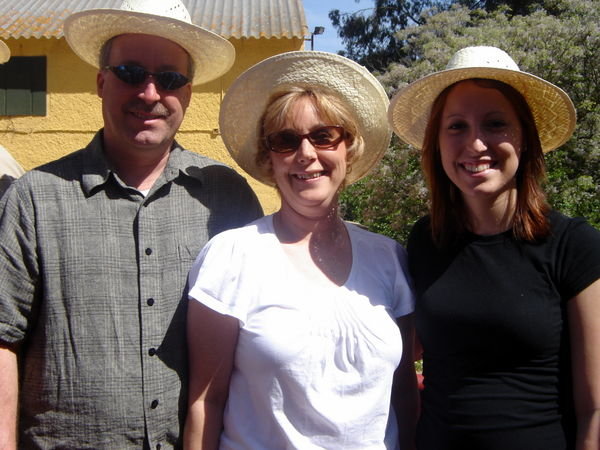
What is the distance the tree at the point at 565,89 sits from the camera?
7.07 metres

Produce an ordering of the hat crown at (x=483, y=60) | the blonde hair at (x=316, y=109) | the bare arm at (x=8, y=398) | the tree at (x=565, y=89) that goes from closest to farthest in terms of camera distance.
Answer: the bare arm at (x=8, y=398) → the hat crown at (x=483, y=60) → the blonde hair at (x=316, y=109) → the tree at (x=565, y=89)

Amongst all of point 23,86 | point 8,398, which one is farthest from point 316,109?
point 23,86

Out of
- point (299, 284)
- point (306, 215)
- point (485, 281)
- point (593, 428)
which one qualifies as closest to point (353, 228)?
point (306, 215)

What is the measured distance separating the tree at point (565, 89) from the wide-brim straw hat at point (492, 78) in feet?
15.6

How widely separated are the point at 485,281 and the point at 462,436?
53 centimetres

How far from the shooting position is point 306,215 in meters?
2.31

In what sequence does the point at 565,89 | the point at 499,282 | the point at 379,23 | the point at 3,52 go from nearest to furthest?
1. the point at 499,282
2. the point at 3,52
3. the point at 565,89
4. the point at 379,23

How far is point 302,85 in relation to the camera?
237 cm

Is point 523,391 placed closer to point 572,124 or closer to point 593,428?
point 593,428

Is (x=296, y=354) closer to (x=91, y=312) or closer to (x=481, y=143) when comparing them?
(x=91, y=312)

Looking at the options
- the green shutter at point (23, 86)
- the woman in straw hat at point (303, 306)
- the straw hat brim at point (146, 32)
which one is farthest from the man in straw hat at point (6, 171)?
the green shutter at point (23, 86)

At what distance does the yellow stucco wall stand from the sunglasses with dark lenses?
5.95m

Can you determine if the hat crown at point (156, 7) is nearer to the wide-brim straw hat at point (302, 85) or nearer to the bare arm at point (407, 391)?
the wide-brim straw hat at point (302, 85)

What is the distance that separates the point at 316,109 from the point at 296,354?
946 mm
